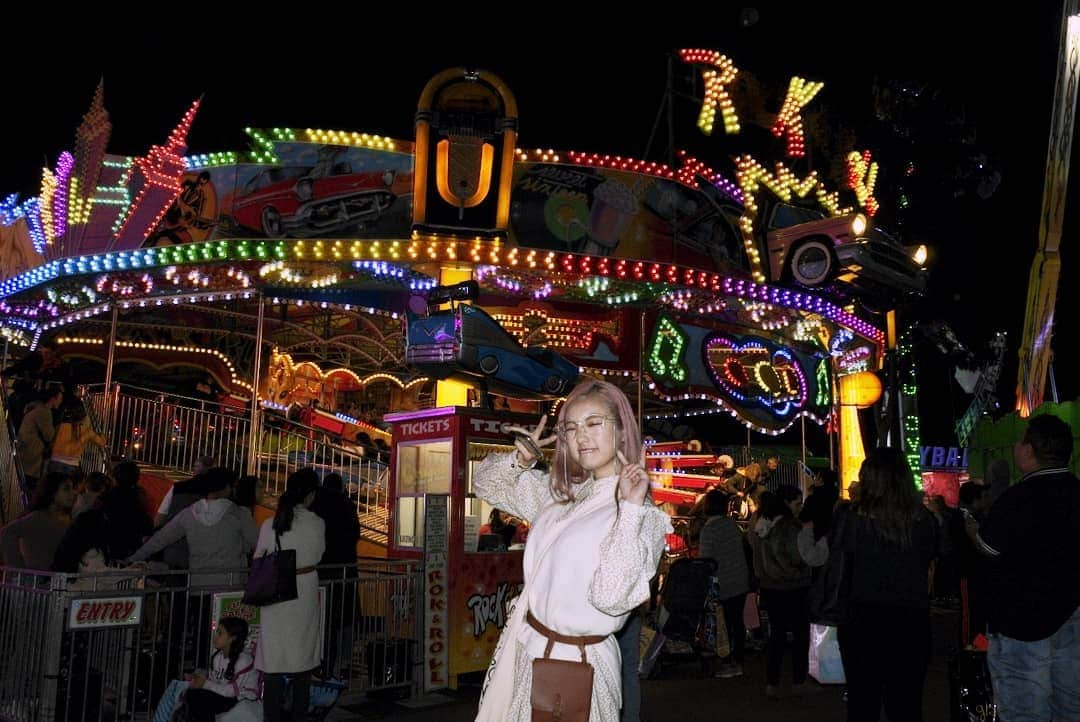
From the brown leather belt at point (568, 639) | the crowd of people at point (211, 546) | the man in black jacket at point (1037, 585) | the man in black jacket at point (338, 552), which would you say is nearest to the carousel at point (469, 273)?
the man in black jacket at point (338, 552)

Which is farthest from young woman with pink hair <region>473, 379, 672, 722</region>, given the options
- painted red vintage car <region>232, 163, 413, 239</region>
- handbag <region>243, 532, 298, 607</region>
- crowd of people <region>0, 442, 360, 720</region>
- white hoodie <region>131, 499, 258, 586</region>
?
painted red vintage car <region>232, 163, 413, 239</region>

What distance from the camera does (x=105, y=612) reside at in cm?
638

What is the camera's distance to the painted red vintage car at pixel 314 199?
40.3 ft

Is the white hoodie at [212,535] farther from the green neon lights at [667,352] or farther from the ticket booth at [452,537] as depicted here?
the green neon lights at [667,352]

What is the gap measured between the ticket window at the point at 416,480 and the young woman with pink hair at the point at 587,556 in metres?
6.60

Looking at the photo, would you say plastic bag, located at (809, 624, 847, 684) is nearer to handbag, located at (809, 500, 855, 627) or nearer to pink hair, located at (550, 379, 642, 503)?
handbag, located at (809, 500, 855, 627)

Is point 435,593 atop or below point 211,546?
below

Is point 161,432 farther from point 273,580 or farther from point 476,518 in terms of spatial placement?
point 273,580

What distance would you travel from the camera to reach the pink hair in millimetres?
3379

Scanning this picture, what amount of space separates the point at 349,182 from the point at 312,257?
1.10 meters

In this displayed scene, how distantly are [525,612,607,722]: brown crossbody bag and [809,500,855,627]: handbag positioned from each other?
2814mm

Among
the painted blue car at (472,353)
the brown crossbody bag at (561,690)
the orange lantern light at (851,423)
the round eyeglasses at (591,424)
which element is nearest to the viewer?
the brown crossbody bag at (561,690)

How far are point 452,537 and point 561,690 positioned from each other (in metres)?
6.44

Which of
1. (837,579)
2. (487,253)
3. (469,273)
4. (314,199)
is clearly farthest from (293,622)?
(469,273)
